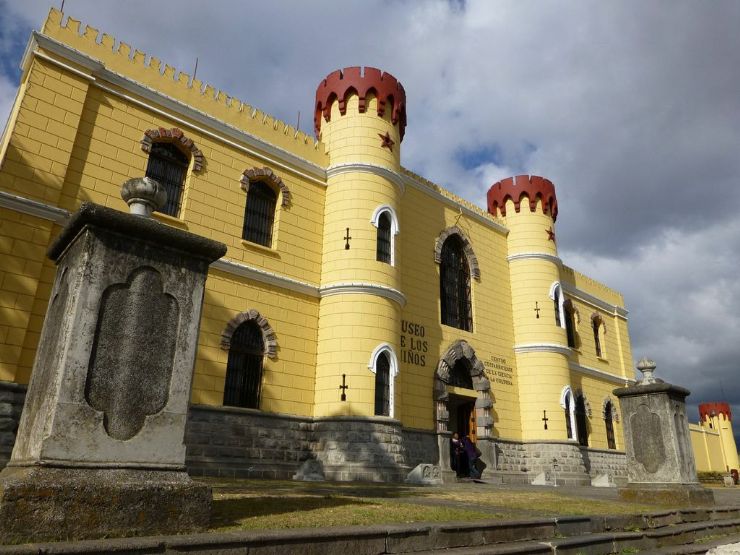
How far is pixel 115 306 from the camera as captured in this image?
4461 millimetres

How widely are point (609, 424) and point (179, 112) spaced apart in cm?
2196

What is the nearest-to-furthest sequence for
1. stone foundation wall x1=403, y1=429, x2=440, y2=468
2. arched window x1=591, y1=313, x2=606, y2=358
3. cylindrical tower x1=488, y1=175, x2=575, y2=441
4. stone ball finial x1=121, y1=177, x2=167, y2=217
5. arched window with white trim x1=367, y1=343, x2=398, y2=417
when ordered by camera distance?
stone ball finial x1=121, y1=177, x2=167, y2=217 → arched window with white trim x1=367, y1=343, x2=398, y2=417 → stone foundation wall x1=403, y1=429, x2=440, y2=468 → cylindrical tower x1=488, y1=175, x2=575, y2=441 → arched window x1=591, y1=313, x2=606, y2=358

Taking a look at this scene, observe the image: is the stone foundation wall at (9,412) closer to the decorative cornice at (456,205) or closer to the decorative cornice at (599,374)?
the decorative cornice at (456,205)

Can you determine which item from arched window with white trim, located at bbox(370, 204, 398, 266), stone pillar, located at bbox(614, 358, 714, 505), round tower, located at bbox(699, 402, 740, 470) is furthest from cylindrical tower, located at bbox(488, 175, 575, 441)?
round tower, located at bbox(699, 402, 740, 470)

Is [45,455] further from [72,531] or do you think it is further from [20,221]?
[20,221]

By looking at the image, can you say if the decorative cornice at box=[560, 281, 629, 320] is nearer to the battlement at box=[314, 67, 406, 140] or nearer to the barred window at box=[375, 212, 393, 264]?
the barred window at box=[375, 212, 393, 264]

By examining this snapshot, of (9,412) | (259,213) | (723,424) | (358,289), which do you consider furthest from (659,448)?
(723,424)

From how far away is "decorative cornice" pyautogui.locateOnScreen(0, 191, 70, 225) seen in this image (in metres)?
10.3

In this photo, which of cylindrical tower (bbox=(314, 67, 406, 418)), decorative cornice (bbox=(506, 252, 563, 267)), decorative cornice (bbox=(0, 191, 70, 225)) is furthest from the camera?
decorative cornice (bbox=(506, 252, 563, 267))

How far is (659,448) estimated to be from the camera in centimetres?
962

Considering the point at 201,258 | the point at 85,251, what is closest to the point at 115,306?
the point at 85,251

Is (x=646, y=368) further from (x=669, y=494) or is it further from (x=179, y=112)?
(x=179, y=112)

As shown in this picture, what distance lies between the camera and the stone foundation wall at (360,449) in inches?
507

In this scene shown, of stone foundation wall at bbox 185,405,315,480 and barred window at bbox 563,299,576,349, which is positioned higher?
barred window at bbox 563,299,576,349
